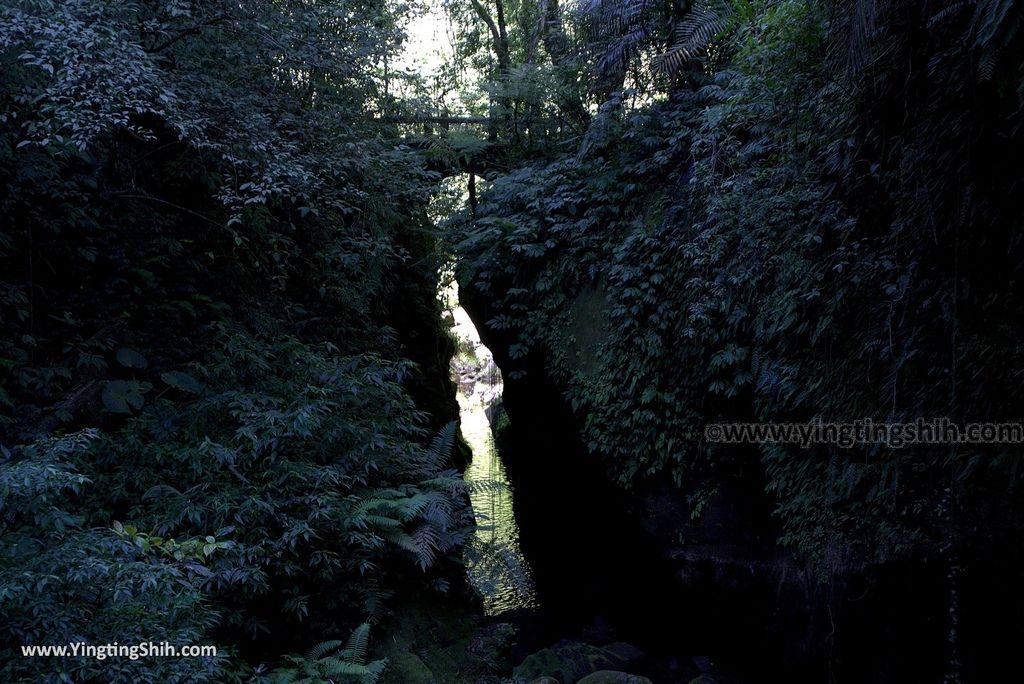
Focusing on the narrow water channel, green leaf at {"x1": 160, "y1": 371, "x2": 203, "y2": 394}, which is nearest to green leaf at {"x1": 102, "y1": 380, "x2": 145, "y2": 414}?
green leaf at {"x1": 160, "y1": 371, "x2": 203, "y2": 394}

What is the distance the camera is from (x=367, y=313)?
27.4ft

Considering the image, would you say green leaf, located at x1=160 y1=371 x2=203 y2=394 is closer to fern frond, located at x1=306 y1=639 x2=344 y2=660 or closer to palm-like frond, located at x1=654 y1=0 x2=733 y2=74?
fern frond, located at x1=306 y1=639 x2=344 y2=660

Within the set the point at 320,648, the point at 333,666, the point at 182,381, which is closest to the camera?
the point at 333,666

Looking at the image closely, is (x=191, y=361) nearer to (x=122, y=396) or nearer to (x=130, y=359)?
(x=130, y=359)

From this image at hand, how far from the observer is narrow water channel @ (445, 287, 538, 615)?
19.2 feet

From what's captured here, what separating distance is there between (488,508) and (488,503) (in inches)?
12.6

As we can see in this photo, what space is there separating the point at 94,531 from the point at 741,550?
218 inches

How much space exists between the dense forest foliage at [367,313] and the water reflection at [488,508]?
467mm

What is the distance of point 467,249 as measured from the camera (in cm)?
1029

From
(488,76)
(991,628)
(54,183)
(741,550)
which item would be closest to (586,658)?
(741,550)

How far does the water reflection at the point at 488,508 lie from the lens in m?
5.86

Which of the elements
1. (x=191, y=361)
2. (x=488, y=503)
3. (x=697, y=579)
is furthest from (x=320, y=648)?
(x=488, y=503)

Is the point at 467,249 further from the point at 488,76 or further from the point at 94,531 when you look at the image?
the point at 94,531

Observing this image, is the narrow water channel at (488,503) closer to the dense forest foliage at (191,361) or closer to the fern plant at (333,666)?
the dense forest foliage at (191,361)
